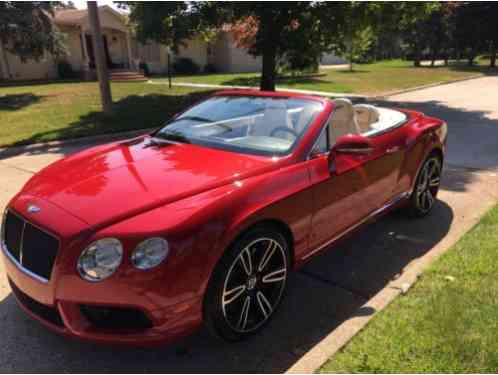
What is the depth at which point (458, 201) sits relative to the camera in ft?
17.7

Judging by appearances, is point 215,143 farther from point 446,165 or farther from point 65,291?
point 446,165

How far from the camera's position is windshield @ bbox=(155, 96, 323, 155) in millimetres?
3297

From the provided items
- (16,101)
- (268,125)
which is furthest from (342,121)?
(16,101)

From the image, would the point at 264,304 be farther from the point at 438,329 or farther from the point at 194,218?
the point at 438,329

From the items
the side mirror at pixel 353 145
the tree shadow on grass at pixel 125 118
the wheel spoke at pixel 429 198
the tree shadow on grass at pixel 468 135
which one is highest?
the side mirror at pixel 353 145

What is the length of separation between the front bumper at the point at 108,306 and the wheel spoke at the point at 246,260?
1.21 feet

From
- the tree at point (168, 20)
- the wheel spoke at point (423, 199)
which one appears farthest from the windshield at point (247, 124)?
the tree at point (168, 20)

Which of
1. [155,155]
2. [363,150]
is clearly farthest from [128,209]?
[363,150]

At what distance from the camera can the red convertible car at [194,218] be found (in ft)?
7.34

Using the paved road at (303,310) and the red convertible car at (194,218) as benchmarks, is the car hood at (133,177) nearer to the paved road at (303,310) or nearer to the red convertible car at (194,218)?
the red convertible car at (194,218)

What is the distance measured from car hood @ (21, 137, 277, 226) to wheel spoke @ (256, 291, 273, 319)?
80 centimetres

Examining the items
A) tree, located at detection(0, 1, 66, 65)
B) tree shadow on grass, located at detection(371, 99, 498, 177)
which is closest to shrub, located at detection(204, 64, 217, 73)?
tree, located at detection(0, 1, 66, 65)

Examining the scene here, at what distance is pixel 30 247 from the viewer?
2479mm

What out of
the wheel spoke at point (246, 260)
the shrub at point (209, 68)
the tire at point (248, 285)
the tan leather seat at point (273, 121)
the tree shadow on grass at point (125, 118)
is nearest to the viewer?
the tire at point (248, 285)
